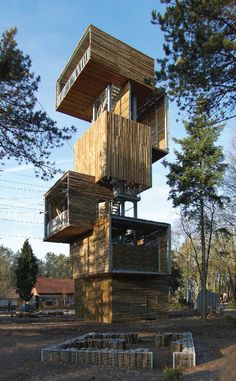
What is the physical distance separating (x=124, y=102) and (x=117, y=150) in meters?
4.30

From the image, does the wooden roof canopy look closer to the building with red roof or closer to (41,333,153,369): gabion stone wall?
(41,333,153,369): gabion stone wall

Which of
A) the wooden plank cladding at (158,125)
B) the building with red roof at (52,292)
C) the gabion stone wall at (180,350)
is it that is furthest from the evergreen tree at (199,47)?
the building with red roof at (52,292)

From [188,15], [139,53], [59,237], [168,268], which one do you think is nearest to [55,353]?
[188,15]

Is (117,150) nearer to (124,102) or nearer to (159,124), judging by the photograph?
(124,102)

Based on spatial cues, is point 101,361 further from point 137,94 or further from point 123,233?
point 137,94

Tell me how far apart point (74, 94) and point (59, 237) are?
9966 mm

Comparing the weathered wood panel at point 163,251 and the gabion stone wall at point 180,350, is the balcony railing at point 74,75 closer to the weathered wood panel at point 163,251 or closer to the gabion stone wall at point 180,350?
the weathered wood panel at point 163,251

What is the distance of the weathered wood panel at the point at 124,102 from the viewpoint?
94.9 ft

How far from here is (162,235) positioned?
27.8m

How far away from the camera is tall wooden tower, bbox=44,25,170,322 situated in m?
25.9

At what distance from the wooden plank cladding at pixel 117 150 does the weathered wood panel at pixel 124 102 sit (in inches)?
54.7

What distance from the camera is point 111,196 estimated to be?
2795 centimetres

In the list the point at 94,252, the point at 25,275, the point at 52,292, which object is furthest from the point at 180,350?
the point at 52,292

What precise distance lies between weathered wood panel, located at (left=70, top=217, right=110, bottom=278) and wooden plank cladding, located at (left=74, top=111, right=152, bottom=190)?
3158 mm
